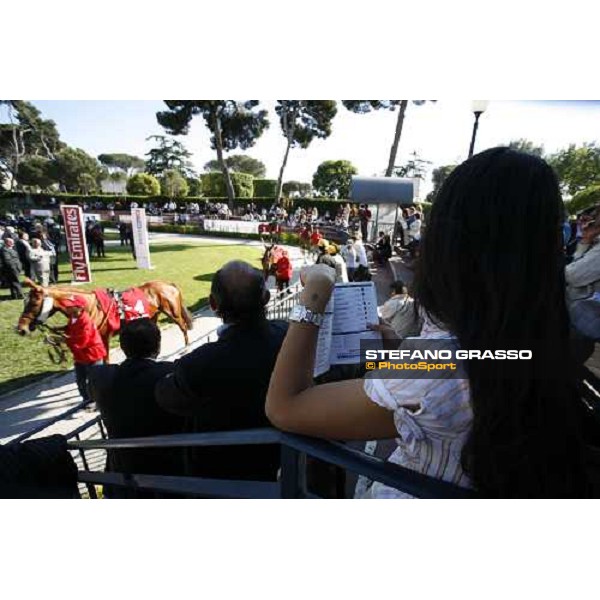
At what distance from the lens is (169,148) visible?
2.63m

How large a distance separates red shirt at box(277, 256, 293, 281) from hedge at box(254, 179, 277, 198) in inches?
33.3

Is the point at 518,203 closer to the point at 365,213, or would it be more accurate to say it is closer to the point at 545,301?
the point at 545,301

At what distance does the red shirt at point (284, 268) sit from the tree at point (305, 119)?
5.29 ft

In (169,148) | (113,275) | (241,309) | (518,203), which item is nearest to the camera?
(518,203)

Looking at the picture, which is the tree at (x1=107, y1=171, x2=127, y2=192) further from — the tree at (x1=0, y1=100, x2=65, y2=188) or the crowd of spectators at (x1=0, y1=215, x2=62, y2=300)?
the crowd of spectators at (x1=0, y1=215, x2=62, y2=300)

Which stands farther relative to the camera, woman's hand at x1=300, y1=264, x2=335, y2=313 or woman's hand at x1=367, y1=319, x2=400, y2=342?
woman's hand at x1=367, y1=319, x2=400, y2=342

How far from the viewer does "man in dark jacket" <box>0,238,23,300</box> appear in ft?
21.7

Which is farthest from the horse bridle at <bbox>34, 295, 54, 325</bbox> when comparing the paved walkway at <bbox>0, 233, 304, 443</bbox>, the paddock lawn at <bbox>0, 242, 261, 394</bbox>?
the paved walkway at <bbox>0, 233, 304, 443</bbox>

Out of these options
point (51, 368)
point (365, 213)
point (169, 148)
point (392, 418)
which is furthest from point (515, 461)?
point (51, 368)

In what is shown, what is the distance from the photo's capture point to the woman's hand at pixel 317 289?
0.88m

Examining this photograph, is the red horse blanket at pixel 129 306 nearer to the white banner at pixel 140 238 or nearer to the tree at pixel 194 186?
the white banner at pixel 140 238

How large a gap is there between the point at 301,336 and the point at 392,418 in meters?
0.27

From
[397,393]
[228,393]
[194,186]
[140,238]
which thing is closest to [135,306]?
[140,238]

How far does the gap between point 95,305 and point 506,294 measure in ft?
13.4
